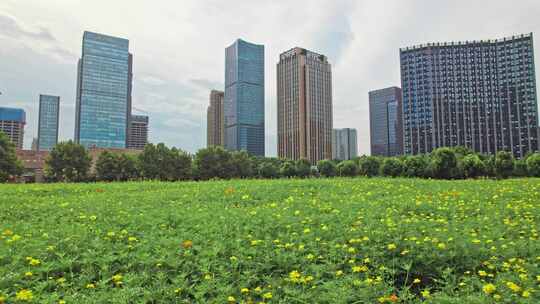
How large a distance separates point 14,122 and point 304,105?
14503 centimetres

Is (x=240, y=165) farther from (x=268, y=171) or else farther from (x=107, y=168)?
(x=107, y=168)

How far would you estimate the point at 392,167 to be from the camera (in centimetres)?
4634

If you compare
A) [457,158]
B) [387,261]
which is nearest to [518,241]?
[387,261]

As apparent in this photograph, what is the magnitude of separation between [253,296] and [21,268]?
2794 mm

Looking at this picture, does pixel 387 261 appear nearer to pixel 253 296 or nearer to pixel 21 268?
pixel 253 296

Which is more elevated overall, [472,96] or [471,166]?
[472,96]

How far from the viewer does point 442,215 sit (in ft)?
23.1

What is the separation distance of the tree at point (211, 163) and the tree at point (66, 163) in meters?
13.7

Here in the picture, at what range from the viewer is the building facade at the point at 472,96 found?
11562 centimetres

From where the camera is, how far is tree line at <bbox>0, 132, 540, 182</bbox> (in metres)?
36.6

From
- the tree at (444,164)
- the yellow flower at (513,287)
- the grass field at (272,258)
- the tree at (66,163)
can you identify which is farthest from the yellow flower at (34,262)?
the tree at (66,163)

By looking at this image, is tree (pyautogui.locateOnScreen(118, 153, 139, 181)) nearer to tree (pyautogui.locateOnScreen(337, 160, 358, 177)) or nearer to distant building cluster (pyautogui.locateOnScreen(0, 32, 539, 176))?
tree (pyautogui.locateOnScreen(337, 160, 358, 177))

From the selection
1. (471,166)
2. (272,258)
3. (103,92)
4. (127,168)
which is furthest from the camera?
(103,92)

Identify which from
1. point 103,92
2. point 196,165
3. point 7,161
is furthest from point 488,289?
point 103,92
